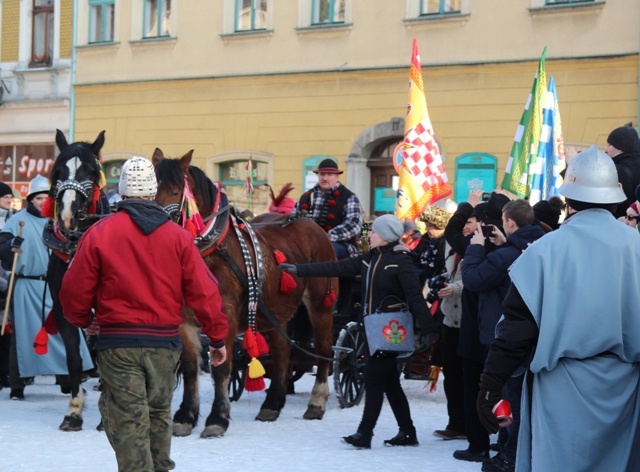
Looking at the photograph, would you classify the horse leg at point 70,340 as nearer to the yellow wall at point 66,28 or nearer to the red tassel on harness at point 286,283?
the red tassel on harness at point 286,283

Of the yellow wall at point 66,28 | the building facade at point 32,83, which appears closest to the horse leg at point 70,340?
the building facade at point 32,83

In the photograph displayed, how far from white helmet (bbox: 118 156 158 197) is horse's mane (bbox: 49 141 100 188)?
9.44 ft

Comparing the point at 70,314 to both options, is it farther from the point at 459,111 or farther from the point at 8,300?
the point at 459,111

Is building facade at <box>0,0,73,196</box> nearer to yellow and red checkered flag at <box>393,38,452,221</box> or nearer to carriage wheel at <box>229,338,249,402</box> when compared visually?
yellow and red checkered flag at <box>393,38,452,221</box>

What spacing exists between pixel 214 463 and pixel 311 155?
51.1 feet

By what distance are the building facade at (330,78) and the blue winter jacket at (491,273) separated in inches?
490

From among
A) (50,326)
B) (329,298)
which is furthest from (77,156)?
(329,298)

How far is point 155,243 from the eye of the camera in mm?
6262

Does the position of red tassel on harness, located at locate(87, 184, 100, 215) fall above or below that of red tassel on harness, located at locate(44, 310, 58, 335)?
above

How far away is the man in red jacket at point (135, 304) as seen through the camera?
6188mm

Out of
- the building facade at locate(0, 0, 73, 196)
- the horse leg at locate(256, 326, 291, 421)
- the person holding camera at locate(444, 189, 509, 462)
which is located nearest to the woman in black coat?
the person holding camera at locate(444, 189, 509, 462)

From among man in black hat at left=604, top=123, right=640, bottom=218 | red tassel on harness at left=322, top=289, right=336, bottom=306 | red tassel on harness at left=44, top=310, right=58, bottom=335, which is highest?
man in black hat at left=604, top=123, right=640, bottom=218

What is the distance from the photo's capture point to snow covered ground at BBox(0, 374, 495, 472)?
815cm

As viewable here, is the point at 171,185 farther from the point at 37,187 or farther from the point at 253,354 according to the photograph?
the point at 37,187
